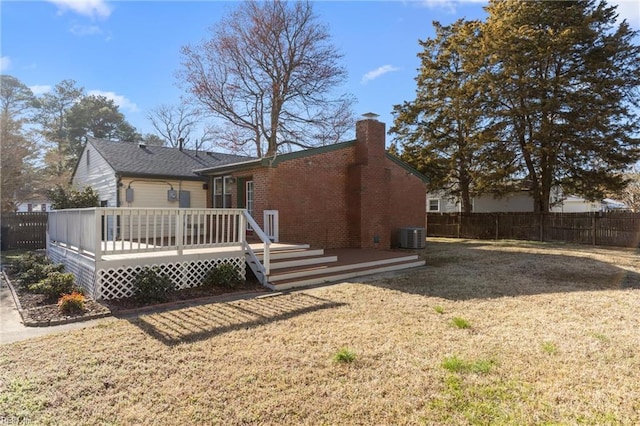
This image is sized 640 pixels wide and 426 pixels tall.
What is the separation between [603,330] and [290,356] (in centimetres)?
427

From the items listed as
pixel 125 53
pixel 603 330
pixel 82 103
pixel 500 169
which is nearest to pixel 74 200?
pixel 125 53

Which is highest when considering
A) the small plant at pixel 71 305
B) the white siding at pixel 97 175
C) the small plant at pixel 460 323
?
the white siding at pixel 97 175

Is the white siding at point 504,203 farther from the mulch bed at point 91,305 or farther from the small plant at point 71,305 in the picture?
the small plant at point 71,305

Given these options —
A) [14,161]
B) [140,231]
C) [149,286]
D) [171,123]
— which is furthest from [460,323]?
[171,123]

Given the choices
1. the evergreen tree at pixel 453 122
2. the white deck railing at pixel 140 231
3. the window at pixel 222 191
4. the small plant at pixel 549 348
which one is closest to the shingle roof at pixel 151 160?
the window at pixel 222 191

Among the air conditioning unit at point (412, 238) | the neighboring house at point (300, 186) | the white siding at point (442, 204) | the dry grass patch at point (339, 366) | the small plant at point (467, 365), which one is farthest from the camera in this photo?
the white siding at point (442, 204)

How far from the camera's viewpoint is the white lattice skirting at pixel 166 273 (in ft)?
20.8

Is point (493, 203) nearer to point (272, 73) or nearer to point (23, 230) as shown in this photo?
point (272, 73)

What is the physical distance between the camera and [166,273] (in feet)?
22.6

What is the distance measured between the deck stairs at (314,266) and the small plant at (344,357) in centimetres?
365

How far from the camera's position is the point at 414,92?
81.9ft

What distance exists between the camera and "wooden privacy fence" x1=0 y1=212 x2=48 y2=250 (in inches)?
603

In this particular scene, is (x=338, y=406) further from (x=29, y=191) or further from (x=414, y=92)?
(x=29, y=191)

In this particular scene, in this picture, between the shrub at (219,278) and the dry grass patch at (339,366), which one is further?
the shrub at (219,278)
